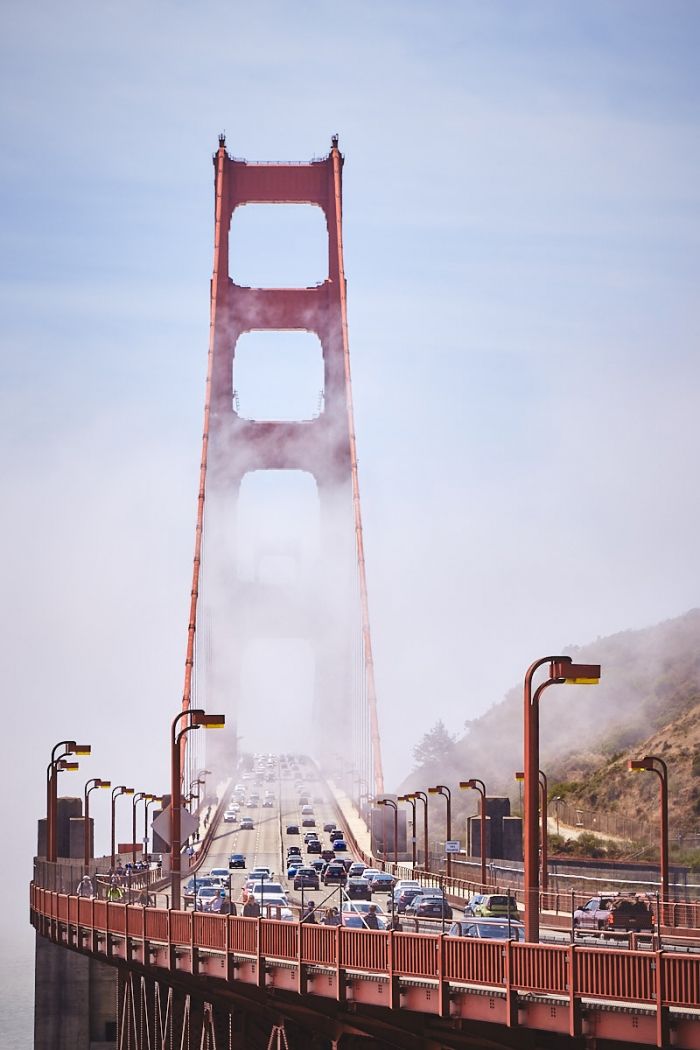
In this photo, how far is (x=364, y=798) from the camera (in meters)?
113

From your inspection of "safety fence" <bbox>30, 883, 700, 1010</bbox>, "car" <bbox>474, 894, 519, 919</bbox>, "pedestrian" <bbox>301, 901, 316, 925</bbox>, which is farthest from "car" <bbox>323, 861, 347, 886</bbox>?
"pedestrian" <bbox>301, 901, 316, 925</bbox>

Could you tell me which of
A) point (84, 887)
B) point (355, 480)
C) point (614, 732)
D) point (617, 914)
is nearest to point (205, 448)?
point (355, 480)

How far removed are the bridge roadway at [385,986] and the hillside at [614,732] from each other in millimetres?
60346

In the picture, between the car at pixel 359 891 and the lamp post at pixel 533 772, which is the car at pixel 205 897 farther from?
the lamp post at pixel 533 772

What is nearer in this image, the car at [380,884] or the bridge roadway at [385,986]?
Answer: the bridge roadway at [385,986]

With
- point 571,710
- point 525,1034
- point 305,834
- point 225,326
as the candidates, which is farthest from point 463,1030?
point 571,710

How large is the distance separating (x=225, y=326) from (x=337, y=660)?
88.8 feet

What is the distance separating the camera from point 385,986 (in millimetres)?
28719

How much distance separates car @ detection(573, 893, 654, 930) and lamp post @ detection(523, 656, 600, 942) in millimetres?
7199

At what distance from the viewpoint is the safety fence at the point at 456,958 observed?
23719 mm

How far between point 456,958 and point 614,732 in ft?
365

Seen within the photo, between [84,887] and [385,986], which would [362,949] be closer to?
[385,986]

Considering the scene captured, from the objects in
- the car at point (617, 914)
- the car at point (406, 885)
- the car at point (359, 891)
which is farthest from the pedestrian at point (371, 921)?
the car at point (406, 885)

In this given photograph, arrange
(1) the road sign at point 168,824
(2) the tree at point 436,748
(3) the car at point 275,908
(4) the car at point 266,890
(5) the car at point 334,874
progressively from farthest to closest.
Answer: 1. (2) the tree at point 436,748
2. (5) the car at point 334,874
3. (4) the car at point 266,890
4. (1) the road sign at point 168,824
5. (3) the car at point 275,908
